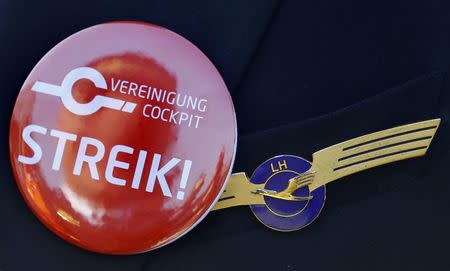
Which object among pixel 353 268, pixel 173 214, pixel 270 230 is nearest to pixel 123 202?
pixel 173 214

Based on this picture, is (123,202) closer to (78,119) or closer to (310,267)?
(78,119)

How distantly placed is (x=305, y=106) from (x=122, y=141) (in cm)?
23

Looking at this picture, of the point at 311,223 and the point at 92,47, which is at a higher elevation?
the point at 92,47

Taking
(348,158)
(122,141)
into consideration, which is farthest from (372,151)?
(122,141)

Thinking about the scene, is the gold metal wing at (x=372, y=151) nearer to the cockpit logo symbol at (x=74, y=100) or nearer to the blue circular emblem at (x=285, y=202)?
the blue circular emblem at (x=285, y=202)

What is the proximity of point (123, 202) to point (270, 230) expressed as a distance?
0.18 metres

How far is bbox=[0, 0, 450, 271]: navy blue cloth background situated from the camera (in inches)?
33.6

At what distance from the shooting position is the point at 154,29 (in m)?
0.84

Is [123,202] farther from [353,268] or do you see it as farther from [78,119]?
[353,268]

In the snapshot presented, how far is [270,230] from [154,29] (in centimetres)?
28

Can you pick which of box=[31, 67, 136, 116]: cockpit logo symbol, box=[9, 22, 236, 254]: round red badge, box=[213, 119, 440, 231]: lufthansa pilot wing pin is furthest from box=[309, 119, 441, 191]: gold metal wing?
box=[31, 67, 136, 116]: cockpit logo symbol

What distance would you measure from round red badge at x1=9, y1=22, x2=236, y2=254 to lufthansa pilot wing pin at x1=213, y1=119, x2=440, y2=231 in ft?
0.16

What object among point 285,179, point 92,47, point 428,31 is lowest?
point 285,179

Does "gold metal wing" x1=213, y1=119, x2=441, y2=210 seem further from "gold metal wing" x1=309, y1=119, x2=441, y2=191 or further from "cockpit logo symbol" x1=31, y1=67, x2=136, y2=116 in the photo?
"cockpit logo symbol" x1=31, y1=67, x2=136, y2=116
